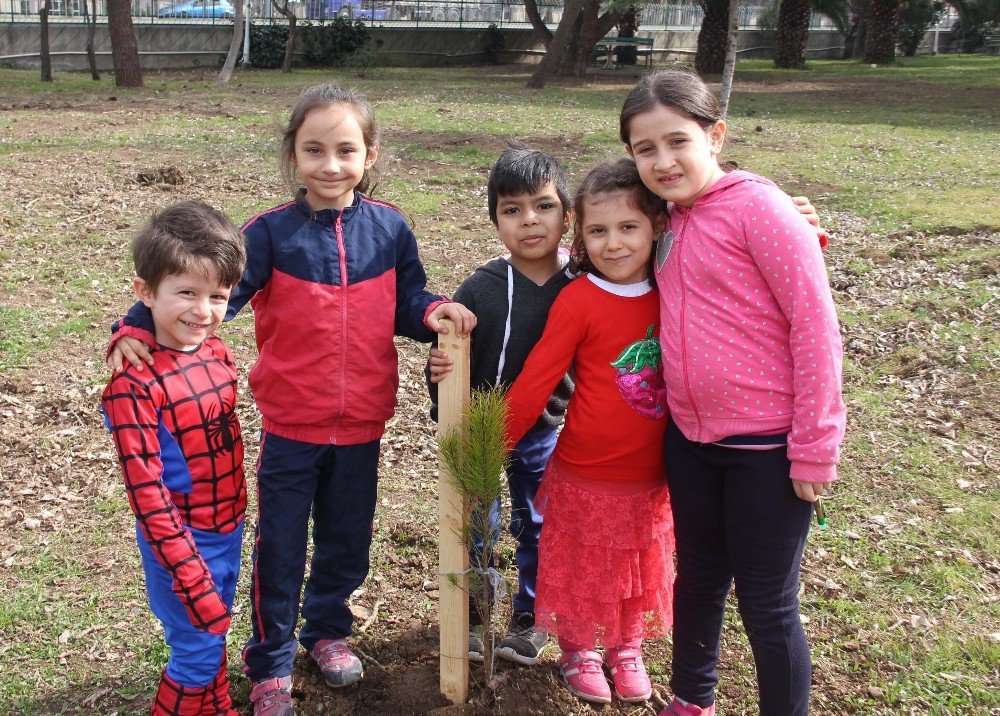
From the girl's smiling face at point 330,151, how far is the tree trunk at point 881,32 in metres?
31.1

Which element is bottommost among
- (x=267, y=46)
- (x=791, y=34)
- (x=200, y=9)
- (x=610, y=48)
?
(x=267, y=46)

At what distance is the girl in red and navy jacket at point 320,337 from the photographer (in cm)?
269

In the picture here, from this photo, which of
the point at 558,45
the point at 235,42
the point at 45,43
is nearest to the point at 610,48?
the point at 558,45

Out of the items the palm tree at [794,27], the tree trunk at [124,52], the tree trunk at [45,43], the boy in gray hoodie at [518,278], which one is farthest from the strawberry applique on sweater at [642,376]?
the palm tree at [794,27]

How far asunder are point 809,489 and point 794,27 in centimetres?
2934

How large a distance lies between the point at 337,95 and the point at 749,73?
1034 inches

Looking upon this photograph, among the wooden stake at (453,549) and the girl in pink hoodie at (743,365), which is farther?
Result: the wooden stake at (453,549)

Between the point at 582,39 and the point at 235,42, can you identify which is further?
the point at 582,39

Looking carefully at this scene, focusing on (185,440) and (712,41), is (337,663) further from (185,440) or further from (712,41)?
(712,41)

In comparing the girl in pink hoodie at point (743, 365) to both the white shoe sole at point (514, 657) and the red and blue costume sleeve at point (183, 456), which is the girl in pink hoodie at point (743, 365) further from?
the red and blue costume sleeve at point (183, 456)

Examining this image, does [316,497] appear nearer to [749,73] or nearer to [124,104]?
[124,104]

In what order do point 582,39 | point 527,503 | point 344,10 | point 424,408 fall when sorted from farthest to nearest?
point 344,10, point 582,39, point 424,408, point 527,503

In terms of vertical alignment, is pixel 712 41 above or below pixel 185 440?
above

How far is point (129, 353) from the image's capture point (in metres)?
2.38
